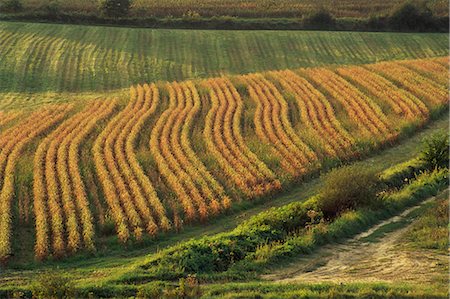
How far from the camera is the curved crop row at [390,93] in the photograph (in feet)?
110

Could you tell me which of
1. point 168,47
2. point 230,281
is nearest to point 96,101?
point 168,47

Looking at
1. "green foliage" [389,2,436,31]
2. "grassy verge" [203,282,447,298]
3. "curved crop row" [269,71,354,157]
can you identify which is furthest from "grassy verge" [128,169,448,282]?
"green foliage" [389,2,436,31]

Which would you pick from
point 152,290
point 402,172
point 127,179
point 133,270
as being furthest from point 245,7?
point 152,290

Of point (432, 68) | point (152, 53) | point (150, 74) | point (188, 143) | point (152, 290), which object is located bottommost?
Result: point (152, 290)

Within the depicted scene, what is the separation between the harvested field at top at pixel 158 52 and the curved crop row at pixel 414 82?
7197 millimetres

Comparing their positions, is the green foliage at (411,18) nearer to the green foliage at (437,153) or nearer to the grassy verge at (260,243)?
the green foliage at (437,153)

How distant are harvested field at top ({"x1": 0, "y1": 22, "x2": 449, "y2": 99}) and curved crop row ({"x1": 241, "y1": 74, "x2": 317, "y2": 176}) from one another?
9205mm

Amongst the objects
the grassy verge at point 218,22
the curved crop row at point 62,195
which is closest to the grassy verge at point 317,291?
the curved crop row at point 62,195

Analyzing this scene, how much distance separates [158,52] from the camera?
49.8 meters

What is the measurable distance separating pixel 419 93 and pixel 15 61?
29.1m

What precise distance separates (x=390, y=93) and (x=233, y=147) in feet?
43.7

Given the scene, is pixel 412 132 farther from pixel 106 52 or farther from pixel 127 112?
pixel 106 52

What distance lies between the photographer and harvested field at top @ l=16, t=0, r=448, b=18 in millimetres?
57719

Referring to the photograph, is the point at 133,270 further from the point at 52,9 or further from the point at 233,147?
the point at 52,9
